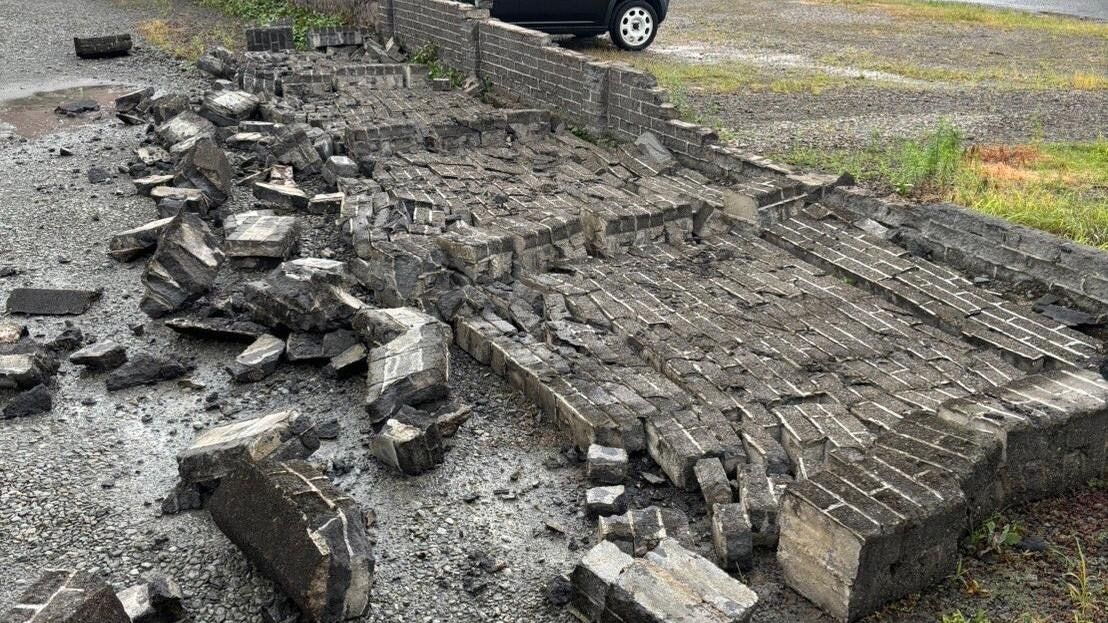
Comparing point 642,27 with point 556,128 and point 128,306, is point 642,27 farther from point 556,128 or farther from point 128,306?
point 128,306

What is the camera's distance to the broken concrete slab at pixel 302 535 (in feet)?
12.5

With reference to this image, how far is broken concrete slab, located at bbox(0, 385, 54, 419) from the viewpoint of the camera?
551 cm

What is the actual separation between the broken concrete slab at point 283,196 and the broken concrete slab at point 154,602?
5153mm

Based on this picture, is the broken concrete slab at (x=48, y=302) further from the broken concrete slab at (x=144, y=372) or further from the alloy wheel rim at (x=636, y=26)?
the alloy wheel rim at (x=636, y=26)

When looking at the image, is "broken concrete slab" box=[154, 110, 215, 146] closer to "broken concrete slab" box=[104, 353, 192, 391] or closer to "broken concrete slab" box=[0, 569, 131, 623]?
"broken concrete slab" box=[104, 353, 192, 391]

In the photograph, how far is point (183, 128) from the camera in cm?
1055

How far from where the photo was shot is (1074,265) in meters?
6.15

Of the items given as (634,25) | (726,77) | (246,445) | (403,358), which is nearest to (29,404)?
(246,445)

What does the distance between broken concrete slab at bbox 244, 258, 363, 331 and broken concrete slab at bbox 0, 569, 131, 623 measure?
2645 millimetres

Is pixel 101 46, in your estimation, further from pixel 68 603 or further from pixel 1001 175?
pixel 68 603

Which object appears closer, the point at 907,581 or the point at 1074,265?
the point at 907,581

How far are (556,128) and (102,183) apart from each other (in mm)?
4811

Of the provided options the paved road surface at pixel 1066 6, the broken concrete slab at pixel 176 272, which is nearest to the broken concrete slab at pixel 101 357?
the broken concrete slab at pixel 176 272

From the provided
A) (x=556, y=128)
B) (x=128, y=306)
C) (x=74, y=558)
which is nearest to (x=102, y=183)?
(x=128, y=306)
